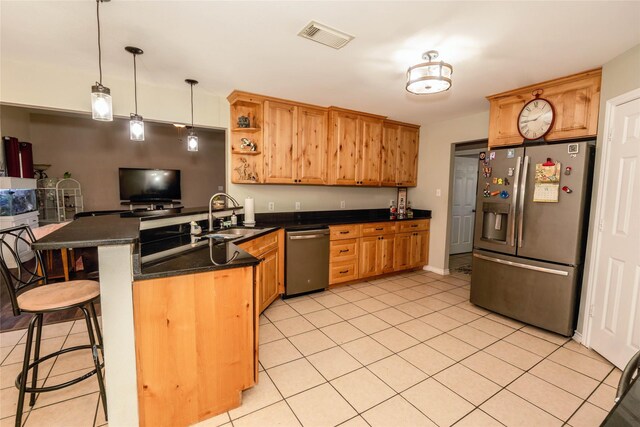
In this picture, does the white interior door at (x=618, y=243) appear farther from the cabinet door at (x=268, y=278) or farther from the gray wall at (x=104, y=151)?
the gray wall at (x=104, y=151)

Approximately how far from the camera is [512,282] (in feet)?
9.60

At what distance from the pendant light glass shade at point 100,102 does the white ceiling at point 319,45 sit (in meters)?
0.51

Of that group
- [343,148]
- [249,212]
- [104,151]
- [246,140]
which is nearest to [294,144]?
[246,140]

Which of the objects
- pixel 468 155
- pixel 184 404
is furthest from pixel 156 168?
pixel 468 155

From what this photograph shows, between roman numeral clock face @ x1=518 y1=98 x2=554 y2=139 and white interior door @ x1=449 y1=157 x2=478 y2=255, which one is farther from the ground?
roman numeral clock face @ x1=518 y1=98 x2=554 y2=139

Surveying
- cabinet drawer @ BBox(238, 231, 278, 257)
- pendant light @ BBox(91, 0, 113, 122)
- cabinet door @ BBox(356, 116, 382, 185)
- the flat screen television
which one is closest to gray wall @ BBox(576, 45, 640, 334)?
cabinet door @ BBox(356, 116, 382, 185)

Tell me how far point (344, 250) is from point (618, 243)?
8.53 ft

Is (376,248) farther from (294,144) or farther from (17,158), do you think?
(17,158)

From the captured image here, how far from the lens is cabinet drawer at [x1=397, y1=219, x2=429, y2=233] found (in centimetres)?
438

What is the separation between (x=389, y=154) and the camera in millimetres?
4562

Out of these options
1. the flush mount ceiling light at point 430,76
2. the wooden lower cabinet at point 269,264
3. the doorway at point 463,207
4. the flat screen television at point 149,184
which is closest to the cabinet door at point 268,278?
the wooden lower cabinet at point 269,264

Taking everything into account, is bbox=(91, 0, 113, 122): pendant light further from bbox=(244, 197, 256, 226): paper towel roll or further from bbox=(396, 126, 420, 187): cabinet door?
bbox=(396, 126, 420, 187): cabinet door

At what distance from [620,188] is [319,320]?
9.18 ft

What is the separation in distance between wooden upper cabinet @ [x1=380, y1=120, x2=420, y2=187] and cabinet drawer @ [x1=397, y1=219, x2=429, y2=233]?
678mm
